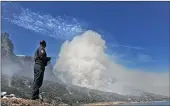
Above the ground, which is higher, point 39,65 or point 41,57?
point 41,57

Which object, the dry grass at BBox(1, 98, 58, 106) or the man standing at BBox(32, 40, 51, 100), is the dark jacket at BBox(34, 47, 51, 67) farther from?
the dry grass at BBox(1, 98, 58, 106)

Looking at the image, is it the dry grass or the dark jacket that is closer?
the dark jacket

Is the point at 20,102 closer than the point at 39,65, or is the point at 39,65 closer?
the point at 39,65

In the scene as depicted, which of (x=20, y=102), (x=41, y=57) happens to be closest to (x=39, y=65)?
(x=41, y=57)

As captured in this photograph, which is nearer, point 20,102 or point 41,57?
point 41,57

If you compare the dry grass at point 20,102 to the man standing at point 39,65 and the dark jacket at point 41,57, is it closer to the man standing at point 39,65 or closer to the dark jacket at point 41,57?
the man standing at point 39,65

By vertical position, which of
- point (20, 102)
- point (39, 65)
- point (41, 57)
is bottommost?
point (20, 102)

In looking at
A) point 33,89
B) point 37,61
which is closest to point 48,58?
point 37,61

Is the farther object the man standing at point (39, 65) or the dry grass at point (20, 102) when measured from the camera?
the dry grass at point (20, 102)

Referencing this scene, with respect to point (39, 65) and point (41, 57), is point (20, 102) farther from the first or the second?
point (41, 57)

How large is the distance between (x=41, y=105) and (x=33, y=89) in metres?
1.15

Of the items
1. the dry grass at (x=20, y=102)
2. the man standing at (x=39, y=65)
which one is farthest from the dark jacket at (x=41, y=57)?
the dry grass at (x=20, y=102)

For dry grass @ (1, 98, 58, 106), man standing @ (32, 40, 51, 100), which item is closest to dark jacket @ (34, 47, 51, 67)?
man standing @ (32, 40, 51, 100)

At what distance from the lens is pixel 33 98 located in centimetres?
1666
